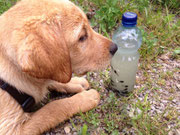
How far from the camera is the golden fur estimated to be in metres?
1.67

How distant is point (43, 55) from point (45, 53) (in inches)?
0.9

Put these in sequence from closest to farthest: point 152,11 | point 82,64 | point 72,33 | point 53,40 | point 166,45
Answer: point 53,40, point 72,33, point 82,64, point 166,45, point 152,11

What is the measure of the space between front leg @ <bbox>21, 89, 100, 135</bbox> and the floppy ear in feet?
1.75

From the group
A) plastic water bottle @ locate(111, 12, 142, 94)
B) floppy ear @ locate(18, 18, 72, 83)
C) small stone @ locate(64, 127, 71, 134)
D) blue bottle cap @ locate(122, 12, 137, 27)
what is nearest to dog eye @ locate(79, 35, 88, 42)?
floppy ear @ locate(18, 18, 72, 83)

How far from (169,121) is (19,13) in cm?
188

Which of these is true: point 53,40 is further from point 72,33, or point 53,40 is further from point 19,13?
point 19,13

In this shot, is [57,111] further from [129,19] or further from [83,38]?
[129,19]

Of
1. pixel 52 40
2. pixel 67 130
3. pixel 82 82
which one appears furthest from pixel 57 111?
pixel 52 40

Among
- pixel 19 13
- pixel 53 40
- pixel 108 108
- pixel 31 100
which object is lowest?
pixel 108 108

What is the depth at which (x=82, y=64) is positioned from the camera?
220cm

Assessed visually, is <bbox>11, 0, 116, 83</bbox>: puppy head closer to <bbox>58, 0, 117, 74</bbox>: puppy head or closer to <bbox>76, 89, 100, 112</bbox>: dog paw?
<bbox>58, 0, 117, 74</bbox>: puppy head

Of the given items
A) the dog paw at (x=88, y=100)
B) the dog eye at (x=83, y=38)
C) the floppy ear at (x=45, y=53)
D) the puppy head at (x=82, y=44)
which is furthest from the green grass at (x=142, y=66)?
the dog eye at (x=83, y=38)

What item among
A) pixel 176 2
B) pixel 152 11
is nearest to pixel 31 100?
pixel 152 11

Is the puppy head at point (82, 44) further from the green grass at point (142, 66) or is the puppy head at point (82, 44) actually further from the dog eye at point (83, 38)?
the green grass at point (142, 66)
